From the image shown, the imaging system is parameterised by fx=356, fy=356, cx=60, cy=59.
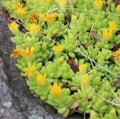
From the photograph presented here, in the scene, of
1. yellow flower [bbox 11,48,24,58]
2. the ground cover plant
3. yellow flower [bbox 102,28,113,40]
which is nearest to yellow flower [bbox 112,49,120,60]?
the ground cover plant

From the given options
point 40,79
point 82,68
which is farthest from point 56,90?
point 82,68

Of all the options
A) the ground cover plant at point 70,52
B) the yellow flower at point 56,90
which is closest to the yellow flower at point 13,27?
the ground cover plant at point 70,52

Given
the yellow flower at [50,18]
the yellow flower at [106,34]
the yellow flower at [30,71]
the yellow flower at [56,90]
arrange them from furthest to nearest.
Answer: the yellow flower at [50,18]
the yellow flower at [106,34]
the yellow flower at [30,71]
the yellow flower at [56,90]

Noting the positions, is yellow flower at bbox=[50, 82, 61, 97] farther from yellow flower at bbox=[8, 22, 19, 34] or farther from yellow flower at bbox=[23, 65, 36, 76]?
yellow flower at bbox=[8, 22, 19, 34]

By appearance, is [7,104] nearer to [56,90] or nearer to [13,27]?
[56,90]

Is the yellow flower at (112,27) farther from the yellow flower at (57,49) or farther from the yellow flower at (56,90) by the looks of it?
the yellow flower at (56,90)
